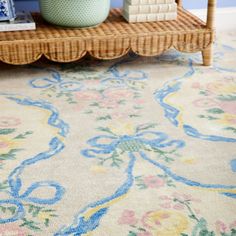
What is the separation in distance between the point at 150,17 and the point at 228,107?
560mm

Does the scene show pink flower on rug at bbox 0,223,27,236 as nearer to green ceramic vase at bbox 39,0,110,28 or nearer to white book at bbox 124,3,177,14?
green ceramic vase at bbox 39,0,110,28

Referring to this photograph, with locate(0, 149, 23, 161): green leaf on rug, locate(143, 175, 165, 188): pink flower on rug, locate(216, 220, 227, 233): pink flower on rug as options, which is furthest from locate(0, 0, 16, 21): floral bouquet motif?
locate(216, 220, 227, 233): pink flower on rug

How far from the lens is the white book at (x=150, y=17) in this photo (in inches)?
77.5

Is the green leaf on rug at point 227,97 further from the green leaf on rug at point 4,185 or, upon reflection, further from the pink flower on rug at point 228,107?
the green leaf on rug at point 4,185

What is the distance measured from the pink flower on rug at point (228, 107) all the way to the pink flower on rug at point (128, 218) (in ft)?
2.13

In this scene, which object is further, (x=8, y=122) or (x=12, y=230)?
(x=8, y=122)

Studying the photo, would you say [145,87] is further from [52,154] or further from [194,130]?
[52,154]

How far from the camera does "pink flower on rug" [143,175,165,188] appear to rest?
4.01ft

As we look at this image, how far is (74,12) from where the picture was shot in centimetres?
184

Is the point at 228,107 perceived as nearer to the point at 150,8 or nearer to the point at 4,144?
the point at 150,8

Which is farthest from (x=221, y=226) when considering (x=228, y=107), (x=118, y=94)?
(x=118, y=94)

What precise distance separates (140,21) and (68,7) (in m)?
0.32

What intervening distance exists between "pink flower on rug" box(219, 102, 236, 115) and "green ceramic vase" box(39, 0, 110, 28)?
0.61m

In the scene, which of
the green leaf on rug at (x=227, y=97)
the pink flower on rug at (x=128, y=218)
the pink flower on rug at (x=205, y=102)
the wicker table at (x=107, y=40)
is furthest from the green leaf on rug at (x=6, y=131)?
the green leaf on rug at (x=227, y=97)
